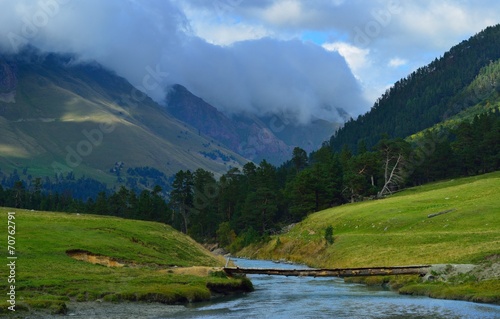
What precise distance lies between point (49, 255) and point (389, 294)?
119 ft

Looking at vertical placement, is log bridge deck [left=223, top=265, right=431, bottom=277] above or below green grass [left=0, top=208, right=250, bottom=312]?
below

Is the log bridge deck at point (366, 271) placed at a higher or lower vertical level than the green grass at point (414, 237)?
lower

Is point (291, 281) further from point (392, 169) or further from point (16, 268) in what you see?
point (392, 169)

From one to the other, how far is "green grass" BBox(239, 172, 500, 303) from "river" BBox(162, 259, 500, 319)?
3596 mm

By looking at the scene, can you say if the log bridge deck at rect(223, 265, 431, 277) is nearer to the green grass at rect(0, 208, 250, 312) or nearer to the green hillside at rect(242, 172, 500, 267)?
the green hillside at rect(242, 172, 500, 267)

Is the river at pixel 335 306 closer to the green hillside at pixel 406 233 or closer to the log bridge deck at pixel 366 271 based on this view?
the log bridge deck at pixel 366 271

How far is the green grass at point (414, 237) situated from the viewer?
221 ft

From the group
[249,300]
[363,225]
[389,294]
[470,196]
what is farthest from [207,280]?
[470,196]

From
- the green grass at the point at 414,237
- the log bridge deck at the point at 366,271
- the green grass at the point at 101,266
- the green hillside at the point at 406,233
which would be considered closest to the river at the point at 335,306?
the log bridge deck at the point at 366,271

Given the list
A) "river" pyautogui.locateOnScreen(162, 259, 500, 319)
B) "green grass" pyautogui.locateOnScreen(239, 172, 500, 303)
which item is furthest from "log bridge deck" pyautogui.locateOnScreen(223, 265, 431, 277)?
"river" pyautogui.locateOnScreen(162, 259, 500, 319)

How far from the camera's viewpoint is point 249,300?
208ft

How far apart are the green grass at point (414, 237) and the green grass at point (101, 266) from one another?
2226 centimetres

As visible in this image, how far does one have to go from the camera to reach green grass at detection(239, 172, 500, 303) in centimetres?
6750

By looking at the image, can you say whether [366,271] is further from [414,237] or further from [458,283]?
[414,237]
